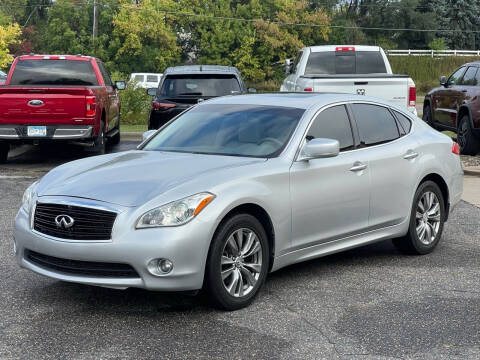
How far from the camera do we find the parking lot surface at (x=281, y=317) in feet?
17.0

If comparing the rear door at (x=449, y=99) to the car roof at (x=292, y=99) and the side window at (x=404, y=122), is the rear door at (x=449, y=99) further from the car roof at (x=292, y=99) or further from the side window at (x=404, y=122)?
the car roof at (x=292, y=99)

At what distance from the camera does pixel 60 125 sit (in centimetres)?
1411

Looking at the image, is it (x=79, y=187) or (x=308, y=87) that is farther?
(x=308, y=87)

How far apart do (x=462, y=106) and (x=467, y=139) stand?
798 millimetres

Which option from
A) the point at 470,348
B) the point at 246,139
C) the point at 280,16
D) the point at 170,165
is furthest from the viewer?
the point at 280,16

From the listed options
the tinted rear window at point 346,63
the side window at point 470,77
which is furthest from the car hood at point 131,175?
the side window at point 470,77

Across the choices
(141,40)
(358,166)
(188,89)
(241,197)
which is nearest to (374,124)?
(358,166)

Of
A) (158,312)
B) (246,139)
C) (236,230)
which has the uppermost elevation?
(246,139)

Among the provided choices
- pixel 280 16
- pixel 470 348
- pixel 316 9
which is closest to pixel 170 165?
pixel 470 348

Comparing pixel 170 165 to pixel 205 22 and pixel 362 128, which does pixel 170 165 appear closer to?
pixel 362 128

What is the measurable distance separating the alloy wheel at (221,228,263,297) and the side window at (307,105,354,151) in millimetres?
1226

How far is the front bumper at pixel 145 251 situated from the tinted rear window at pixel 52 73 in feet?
34.2

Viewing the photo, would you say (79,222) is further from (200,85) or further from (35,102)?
(200,85)

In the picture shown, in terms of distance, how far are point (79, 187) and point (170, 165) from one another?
0.75m
